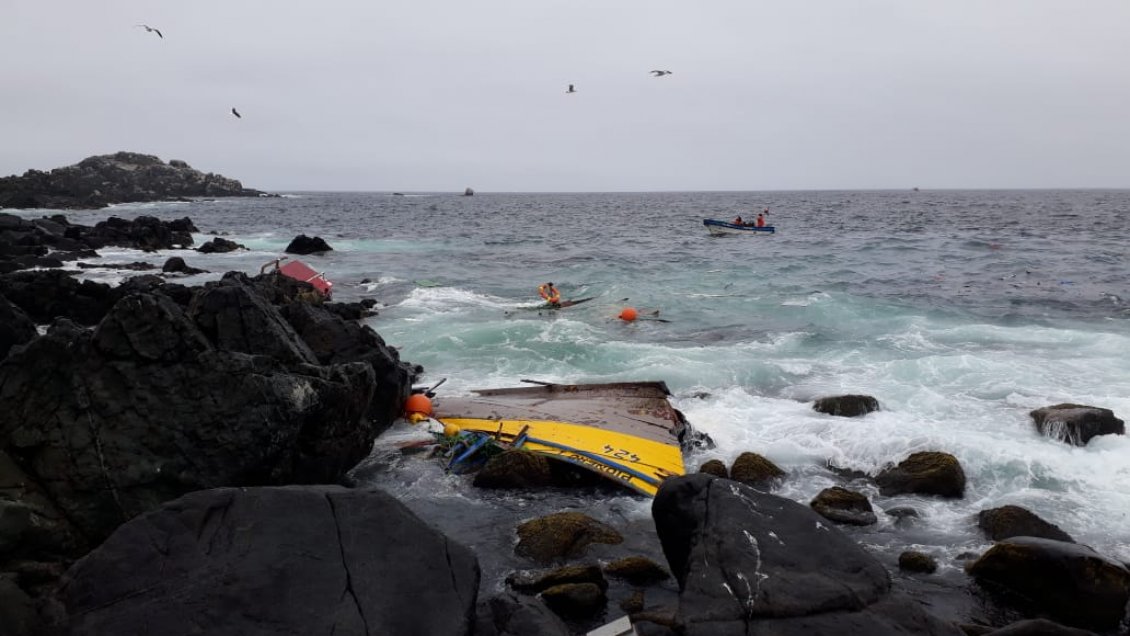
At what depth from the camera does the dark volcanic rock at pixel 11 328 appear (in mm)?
12820

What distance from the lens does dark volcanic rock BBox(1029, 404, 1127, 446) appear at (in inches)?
478

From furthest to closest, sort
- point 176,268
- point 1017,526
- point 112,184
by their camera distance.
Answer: point 112,184
point 176,268
point 1017,526

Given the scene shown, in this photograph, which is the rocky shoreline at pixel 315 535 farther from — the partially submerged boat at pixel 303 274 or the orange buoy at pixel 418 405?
the partially submerged boat at pixel 303 274

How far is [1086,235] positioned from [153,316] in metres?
59.0

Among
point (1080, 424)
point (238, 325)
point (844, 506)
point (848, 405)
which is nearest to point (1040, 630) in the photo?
point (844, 506)

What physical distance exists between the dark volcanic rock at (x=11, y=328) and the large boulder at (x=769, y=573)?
1293cm

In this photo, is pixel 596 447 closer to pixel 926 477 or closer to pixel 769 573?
pixel 926 477

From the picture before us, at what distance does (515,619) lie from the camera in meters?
6.54

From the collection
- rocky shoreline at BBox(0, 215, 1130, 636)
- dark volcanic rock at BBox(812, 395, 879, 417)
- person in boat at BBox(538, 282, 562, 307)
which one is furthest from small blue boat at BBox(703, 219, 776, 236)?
rocky shoreline at BBox(0, 215, 1130, 636)

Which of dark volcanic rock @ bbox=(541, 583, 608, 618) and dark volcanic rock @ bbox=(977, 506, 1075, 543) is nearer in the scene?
dark volcanic rock @ bbox=(541, 583, 608, 618)

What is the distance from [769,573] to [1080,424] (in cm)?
962

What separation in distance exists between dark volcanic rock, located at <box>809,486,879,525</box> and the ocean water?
0.70 feet

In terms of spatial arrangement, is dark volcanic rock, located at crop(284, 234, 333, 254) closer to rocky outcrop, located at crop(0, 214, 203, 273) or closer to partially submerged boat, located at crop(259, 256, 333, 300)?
rocky outcrop, located at crop(0, 214, 203, 273)

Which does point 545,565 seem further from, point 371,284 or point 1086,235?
point 1086,235
